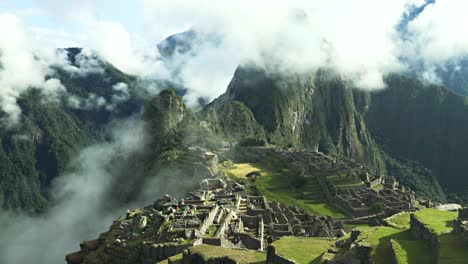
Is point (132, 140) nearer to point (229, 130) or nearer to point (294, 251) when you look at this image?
point (229, 130)

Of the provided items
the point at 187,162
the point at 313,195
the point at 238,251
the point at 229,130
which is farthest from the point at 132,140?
the point at 238,251

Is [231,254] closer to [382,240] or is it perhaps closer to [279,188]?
[382,240]

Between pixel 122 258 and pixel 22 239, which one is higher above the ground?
pixel 122 258

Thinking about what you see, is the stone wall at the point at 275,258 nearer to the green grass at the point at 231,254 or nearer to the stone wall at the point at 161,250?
the green grass at the point at 231,254

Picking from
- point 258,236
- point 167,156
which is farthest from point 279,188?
point 258,236

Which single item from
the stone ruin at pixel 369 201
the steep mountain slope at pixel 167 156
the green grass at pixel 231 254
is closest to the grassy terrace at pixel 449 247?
the green grass at pixel 231 254

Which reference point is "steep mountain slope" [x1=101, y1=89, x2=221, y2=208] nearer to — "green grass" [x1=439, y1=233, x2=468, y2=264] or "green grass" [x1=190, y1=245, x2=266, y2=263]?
"green grass" [x1=190, y1=245, x2=266, y2=263]
